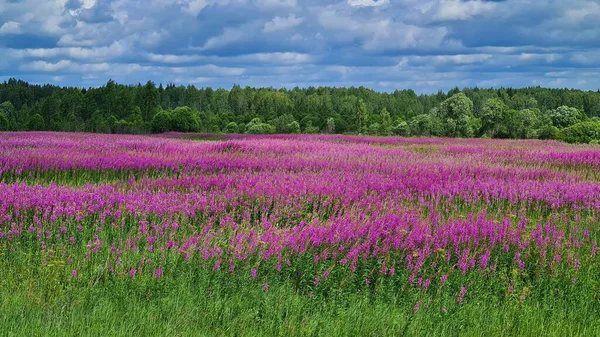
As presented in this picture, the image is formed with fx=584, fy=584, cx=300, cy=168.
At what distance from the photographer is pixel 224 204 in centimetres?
834

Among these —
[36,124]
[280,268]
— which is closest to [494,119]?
[280,268]

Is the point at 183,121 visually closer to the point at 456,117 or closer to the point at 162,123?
the point at 162,123

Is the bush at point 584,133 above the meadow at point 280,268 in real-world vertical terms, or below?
above

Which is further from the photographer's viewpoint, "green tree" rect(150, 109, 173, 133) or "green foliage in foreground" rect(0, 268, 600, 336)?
"green tree" rect(150, 109, 173, 133)

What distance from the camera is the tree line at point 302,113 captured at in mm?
46469

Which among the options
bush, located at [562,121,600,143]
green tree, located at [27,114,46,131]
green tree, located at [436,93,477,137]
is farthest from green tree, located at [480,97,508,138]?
green tree, located at [27,114,46,131]

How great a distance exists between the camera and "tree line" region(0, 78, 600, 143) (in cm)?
4647

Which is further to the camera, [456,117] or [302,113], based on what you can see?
[302,113]

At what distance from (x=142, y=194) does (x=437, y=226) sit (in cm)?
426

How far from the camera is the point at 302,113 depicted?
92938mm

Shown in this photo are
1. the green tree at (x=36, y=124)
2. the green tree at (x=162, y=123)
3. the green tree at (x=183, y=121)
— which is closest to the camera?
the green tree at (x=162, y=123)

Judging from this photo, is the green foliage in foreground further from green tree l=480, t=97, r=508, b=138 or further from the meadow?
green tree l=480, t=97, r=508, b=138

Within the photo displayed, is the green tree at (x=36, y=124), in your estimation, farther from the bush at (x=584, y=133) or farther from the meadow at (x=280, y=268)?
the meadow at (x=280, y=268)

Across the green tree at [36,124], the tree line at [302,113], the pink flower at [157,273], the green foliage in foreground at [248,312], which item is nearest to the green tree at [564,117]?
the tree line at [302,113]
